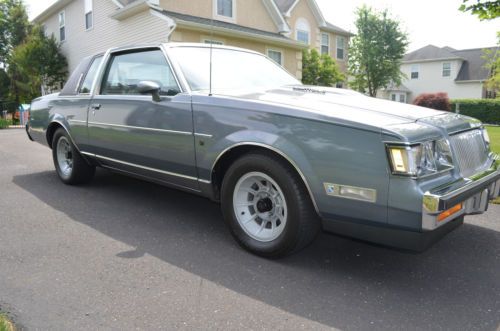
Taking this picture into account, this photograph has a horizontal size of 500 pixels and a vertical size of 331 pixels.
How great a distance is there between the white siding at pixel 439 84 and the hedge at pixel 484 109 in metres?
11.5

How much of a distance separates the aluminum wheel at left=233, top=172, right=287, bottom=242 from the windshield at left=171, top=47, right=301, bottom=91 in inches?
39.0

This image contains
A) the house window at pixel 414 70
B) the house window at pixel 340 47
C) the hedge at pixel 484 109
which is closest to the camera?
the house window at pixel 340 47

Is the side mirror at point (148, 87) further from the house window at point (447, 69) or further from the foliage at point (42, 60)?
the house window at point (447, 69)

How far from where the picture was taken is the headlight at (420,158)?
2.55m

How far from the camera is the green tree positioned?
31469 millimetres

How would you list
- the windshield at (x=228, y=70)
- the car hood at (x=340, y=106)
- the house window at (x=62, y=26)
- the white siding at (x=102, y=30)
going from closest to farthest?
the car hood at (x=340, y=106) → the windshield at (x=228, y=70) → the white siding at (x=102, y=30) → the house window at (x=62, y=26)

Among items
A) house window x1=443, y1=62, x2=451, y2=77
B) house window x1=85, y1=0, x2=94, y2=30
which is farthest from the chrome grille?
house window x1=443, y1=62, x2=451, y2=77

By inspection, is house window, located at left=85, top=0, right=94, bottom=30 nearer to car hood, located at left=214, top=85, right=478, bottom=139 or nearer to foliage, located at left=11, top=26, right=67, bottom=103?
foliage, located at left=11, top=26, right=67, bottom=103

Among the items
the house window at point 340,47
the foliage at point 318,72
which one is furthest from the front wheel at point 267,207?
the house window at point 340,47

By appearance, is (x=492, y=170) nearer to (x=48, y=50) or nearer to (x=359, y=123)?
(x=359, y=123)

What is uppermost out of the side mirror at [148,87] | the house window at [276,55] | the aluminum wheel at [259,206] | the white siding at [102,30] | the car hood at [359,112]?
the white siding at [102,30]

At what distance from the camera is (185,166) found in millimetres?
3682

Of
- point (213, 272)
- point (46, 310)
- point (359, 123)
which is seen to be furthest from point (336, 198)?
point (46, 310)

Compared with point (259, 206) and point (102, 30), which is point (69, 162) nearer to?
point (259, 206)
